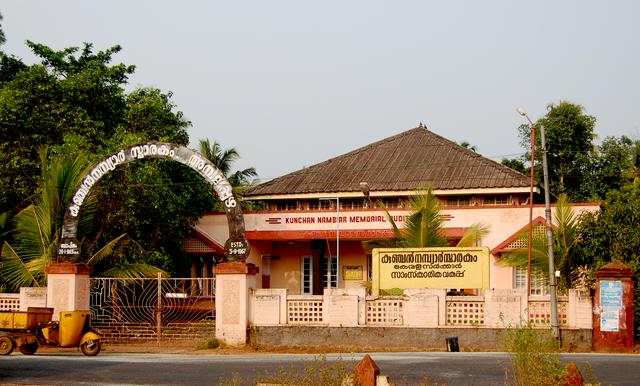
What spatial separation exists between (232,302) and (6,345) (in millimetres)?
6102

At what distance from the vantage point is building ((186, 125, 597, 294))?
3353 cm

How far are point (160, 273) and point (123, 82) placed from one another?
14476 mm

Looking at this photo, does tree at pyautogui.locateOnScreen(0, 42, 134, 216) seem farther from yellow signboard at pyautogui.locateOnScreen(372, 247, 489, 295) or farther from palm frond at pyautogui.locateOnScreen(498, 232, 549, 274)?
palm frond at pyautogui.locateOnScreen(498, 232, 549, 274)

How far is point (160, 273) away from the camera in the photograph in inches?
1038

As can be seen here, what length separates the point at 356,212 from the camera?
34.6 meters

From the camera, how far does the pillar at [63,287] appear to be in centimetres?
2600

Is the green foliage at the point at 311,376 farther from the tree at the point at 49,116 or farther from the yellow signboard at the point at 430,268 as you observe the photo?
the tree at the point at 49,116

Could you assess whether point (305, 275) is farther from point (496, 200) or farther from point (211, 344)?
point (211, 344)

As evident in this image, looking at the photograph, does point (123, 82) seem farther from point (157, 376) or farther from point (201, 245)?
point (157, 376)

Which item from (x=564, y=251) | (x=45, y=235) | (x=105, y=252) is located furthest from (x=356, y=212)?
(x=45, y=235)

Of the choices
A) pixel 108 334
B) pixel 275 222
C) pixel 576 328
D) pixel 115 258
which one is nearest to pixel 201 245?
pixel 275 222

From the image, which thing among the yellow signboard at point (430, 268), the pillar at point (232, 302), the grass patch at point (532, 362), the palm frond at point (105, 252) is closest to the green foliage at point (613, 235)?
the yellow signboard at point (430, 268)

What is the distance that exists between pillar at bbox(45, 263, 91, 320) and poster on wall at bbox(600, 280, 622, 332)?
14.7 m

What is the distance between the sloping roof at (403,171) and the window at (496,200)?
0.66 metres
